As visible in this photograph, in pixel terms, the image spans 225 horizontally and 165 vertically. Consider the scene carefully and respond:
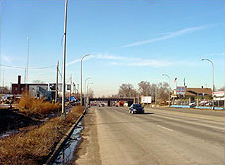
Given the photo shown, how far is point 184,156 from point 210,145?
8.44ft

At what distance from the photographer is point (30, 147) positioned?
8695mm

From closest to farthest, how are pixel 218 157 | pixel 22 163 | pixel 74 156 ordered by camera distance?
pixel 22 163 < pixel 218 157 < pixel 74 156

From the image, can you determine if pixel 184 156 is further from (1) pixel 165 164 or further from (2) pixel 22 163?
(2) pixel 22 163

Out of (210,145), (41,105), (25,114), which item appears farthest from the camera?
(41,105)

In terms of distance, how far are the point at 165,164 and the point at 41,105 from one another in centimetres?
2587

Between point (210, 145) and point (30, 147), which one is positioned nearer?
point (30, 147)

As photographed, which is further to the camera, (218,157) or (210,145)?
(210,145)

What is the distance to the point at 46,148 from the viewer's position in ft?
28.8

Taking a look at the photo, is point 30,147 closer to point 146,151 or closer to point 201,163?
point 146,151

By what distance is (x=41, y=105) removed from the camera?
31.2m

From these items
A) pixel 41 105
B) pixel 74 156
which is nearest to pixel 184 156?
pixel 74 156

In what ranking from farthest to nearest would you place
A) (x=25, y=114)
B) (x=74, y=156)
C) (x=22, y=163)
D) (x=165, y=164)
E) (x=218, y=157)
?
(x=25, y=114)
(x=74, y=156)
(x=218, y=157)
(x=165, y=164)
(x=22, y=163)

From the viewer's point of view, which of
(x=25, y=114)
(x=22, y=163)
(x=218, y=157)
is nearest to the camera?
(x=22, y=163)

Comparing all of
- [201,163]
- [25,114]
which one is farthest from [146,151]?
[25,114]
